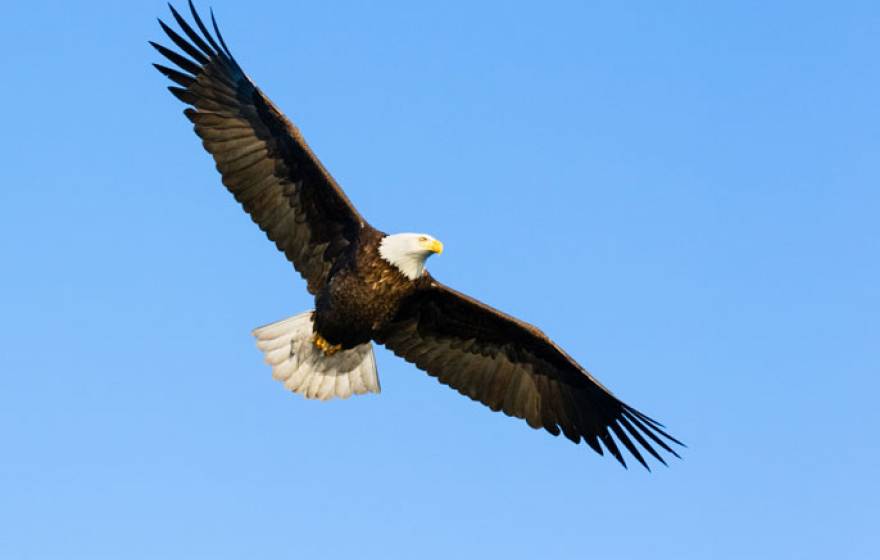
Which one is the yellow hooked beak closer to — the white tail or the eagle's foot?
the eagle's foot

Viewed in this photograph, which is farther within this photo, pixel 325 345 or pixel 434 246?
pixel 325 345

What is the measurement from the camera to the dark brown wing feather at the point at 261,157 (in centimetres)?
1244

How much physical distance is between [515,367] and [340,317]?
1766 mm

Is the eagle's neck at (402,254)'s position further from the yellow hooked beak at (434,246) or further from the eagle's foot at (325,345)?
the eagle's foot at (325,345)

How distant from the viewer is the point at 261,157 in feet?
41.2

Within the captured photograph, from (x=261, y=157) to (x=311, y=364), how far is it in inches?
70.5

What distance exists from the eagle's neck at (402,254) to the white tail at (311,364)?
120cm

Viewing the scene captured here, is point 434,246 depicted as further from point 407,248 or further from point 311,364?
point 311,364

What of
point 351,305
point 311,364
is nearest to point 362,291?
point 351,305

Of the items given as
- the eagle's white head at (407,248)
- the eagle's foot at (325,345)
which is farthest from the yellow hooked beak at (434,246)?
the eagle's foot at (325,345)

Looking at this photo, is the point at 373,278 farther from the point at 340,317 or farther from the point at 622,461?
the point at 622,461

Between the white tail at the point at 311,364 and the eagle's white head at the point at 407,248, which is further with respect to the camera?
the white tail at the point at 311,364

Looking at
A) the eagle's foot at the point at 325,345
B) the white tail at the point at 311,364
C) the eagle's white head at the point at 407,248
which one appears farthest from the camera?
the white tail at the point at 311,364

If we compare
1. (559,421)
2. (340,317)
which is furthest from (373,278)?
(559,421)
